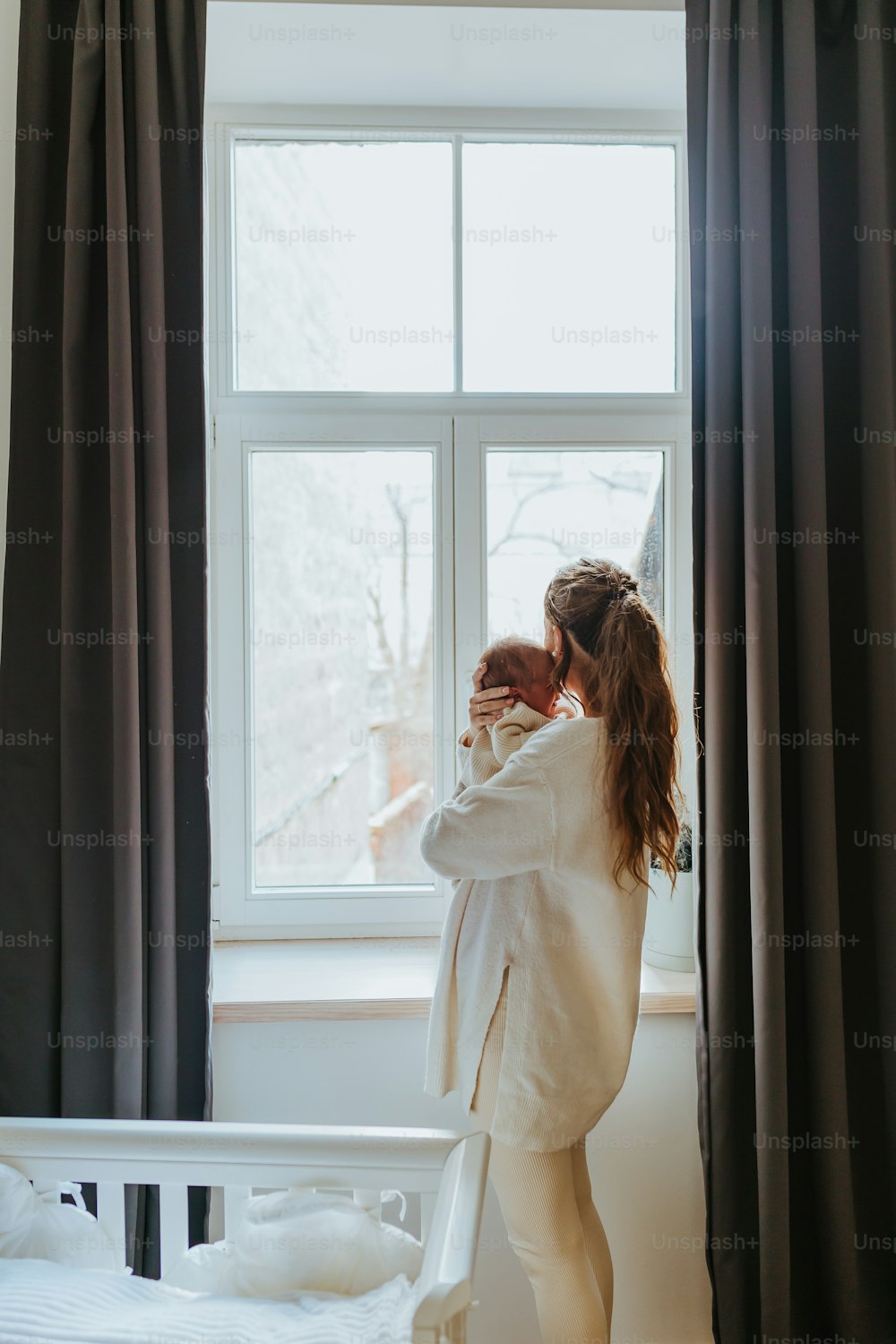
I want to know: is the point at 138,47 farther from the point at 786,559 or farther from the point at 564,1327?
the point at 564,1327

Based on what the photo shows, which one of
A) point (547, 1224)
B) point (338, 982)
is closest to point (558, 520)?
point (338, 982)

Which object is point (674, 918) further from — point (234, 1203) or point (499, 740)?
point (234, 1203)

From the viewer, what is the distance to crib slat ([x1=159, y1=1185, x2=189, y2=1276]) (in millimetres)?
1294

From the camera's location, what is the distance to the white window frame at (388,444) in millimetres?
2066

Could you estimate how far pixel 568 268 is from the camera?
2.14 metres

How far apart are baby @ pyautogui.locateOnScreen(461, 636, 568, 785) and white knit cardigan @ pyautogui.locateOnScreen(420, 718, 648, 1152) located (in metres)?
0.08

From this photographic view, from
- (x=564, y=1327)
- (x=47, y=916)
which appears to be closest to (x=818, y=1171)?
(x=564, y=1327)

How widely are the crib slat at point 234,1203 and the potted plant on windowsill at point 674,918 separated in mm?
913

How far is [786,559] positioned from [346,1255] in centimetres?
132

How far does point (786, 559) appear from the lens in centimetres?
174

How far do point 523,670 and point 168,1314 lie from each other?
978 millimetres

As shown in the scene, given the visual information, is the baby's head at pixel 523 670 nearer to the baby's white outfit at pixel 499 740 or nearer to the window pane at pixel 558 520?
the baby's white outfit at pixel 499 740

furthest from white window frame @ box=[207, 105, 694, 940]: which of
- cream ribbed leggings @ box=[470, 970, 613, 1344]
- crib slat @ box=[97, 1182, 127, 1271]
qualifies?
crib slat @ box=[97, 1182, 127, 1271]

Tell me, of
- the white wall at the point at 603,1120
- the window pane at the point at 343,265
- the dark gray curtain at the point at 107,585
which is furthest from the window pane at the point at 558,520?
the white wall at the point at 603,1120
